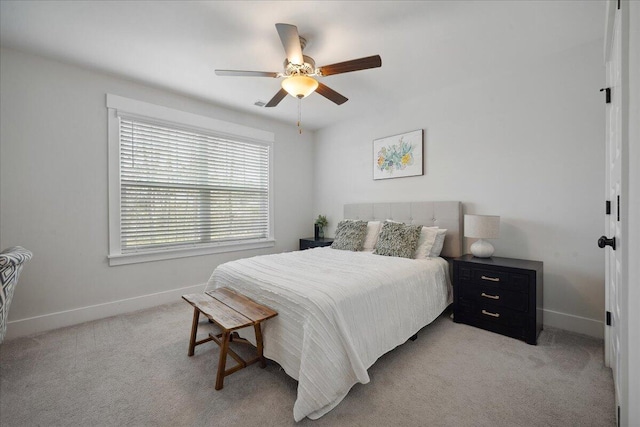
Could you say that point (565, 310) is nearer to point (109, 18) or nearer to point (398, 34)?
point (398, 34)

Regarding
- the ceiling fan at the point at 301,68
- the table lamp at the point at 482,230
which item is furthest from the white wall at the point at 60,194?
the table lamp at the point at 482,230

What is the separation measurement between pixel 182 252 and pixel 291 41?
2.84 metres

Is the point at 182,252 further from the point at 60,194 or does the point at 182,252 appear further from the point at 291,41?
the point at 291,41

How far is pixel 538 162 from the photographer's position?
8.90ft

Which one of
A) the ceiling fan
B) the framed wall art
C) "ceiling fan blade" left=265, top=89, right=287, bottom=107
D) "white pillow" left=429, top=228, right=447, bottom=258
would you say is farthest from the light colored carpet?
"ceiling fan blade" left=265, top=89, right=287, bottom=107

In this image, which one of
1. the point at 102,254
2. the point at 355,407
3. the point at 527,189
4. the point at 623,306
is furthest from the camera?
the point at 102,254

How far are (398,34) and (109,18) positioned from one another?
227cm

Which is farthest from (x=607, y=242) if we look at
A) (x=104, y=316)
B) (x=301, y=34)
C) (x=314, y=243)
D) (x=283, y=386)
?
(x=104, y=316)

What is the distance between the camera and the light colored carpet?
1.55m

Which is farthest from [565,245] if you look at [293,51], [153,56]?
[153,56]

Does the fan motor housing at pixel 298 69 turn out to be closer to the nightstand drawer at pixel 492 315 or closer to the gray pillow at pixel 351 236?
the gray pillow at pixel 351 236

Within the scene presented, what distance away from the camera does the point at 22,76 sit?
100 inches

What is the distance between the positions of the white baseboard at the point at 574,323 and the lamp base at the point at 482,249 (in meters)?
0.77

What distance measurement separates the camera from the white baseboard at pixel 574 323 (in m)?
2.44
